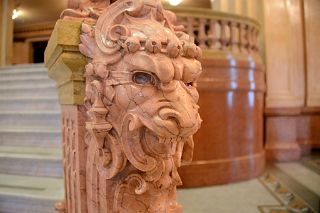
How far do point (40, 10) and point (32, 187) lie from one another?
793 cm

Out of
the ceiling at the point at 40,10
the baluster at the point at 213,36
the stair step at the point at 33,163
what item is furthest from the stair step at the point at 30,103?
the ceiling at the point at 40,10

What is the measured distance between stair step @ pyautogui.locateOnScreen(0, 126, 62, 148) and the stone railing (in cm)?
169

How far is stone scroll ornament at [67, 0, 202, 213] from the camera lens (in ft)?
2.65

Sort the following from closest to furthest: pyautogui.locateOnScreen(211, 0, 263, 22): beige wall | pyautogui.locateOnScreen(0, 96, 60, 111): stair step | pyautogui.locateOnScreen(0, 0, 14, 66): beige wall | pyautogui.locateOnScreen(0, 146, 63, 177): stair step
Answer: pyautogui.locateOnScreen(0, 146, 63, 177): stair step < pyautogui.locateOnScreen(0, 96, 60, 111): stair step < pyautogui.locateOnScreen(211, 0, 263, 22): beige wall < pyautogui.locateOnScreen(0, 0, 14, 66): beige wall

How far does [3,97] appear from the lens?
135 inches

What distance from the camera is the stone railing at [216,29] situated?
333 cm

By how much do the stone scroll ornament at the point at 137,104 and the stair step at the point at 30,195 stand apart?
1036 mm

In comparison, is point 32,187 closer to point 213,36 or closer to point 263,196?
point 263,196

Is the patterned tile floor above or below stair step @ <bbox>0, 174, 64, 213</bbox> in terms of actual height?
below

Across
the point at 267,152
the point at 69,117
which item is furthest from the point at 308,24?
the point at 69,117

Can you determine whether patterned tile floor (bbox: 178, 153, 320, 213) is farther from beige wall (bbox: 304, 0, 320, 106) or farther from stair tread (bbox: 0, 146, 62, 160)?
beige wall (bbox: 304, 0, 320, 106)

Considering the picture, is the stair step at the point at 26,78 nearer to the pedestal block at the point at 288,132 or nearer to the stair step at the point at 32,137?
the stair step at the point at 32,137

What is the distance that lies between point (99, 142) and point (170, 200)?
12.1 inches

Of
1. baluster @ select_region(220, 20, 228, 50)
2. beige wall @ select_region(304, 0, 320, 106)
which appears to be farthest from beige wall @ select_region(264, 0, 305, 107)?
baluster @ select_region(220, 20, 228, 50)
